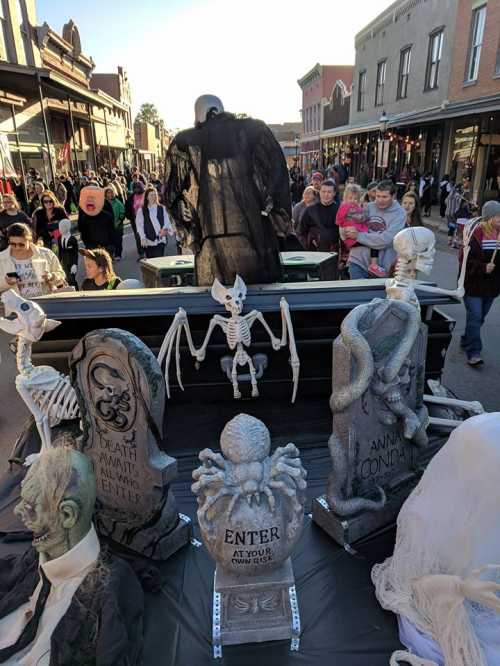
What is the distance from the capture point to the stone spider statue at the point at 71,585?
1.70 meters

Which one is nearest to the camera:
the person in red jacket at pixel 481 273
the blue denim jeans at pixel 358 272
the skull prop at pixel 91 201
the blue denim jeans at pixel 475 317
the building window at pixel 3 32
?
the person in red jacket at pixel 481 273

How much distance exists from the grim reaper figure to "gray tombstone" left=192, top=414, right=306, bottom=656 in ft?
9.20

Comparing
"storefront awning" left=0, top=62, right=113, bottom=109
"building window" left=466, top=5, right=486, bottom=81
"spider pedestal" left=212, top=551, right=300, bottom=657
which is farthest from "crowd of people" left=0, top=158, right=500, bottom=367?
"building window" left=466, top=5, right=486, bottom=81

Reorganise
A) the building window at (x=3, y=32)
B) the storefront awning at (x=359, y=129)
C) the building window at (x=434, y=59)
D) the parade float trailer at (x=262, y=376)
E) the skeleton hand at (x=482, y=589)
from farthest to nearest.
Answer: the storefront awning at (x=359, y=129) < the building window at (x=434, y=59) < the building window at (x=3, y=32) < the parade float trailer at (x=262, y=376) < the skeleton hand at (x=482, y=589)

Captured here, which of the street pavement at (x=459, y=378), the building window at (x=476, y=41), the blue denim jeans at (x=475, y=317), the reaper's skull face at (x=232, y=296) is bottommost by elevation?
the street pavement at (x=459, y=378)

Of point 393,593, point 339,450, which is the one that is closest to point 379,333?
point 339,450

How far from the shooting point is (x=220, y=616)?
2158 millimetres

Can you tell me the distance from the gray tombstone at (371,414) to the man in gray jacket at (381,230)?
2600mm

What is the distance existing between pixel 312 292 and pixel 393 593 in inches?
93.2

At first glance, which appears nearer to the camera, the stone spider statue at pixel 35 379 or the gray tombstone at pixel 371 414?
the gray tombstone at pixel 371 414

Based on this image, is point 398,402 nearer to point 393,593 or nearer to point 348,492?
point 348,492

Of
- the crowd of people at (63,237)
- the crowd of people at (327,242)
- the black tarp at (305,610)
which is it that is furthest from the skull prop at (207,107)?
the black tarp at (305,610)

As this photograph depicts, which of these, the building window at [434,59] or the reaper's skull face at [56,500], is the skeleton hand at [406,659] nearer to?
the reaper's skull face at [56,500]

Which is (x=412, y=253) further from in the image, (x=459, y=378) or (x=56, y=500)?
(x=56, y=500)
